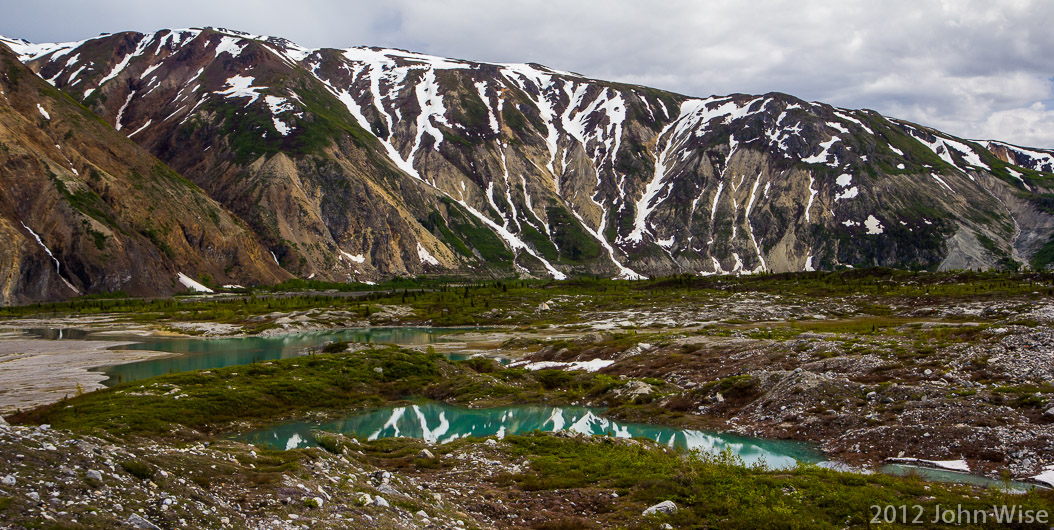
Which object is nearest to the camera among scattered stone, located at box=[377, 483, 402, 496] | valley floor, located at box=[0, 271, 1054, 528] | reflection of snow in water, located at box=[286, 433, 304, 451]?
valley floor, located at box=[0, 271, 1054, 528]

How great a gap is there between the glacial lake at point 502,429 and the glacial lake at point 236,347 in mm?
23475

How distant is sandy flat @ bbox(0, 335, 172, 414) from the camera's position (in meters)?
42.2

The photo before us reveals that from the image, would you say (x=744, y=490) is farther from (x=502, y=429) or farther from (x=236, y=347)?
(x=236, y=347)

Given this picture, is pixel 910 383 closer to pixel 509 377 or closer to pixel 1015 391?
pixel 1015 391

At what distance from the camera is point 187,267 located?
177m

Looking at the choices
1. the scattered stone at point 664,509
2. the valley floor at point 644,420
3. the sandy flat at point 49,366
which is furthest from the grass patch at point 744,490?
the sandy flat at point 49,366

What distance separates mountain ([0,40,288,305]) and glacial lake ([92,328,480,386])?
3445 inches

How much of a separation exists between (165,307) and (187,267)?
2133 inches

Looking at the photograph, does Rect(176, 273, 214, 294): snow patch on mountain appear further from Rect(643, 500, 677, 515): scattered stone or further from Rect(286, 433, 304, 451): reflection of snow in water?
Rect(643, 500, 677, 515): scattered stone

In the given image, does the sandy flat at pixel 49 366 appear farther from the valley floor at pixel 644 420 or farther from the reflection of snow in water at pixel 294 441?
the reflection of snow in water at pixel 294 441

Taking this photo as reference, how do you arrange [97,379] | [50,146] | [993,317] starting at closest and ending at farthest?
[97,379], [993,317], [50,146]

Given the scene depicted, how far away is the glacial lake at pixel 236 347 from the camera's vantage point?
59.4 meters

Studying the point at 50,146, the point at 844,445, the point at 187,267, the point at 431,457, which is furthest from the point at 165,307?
the point at 844,445

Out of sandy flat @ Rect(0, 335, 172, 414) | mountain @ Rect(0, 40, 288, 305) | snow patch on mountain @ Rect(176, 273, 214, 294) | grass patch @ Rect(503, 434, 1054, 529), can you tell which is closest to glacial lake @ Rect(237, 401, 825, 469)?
grass patch @ Rect(503, 434, 1054, 529)
